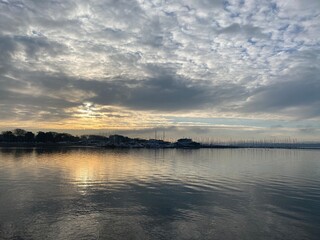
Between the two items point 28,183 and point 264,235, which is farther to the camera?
point 28,183

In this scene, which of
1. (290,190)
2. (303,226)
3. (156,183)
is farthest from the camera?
(156,183)

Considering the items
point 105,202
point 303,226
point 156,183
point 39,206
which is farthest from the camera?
point 156,183

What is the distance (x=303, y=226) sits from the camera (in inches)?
1061

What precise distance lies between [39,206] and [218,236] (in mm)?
19428

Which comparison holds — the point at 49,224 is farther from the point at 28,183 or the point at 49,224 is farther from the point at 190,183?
the point at 190,183

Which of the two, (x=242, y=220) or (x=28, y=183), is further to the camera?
(x=28, y=183)

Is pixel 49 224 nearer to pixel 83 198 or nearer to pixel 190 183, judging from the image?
pixel 83 198

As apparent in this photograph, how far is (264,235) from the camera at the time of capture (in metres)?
24.2

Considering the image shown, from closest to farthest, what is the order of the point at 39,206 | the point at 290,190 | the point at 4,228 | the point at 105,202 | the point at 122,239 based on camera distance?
the point at 122,239, the point at 4,228, the point at 39,206, the point at 105,202, the point at 290,190

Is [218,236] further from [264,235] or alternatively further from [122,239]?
[122,239]

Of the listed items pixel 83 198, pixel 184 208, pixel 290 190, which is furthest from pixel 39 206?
pixel 290 190

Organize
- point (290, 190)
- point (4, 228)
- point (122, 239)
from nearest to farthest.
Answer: point (122, 239) < point (4, 228) < point (290, 190)

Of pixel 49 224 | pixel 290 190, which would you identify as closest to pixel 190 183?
pixel 290 190

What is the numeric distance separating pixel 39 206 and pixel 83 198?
6077mm
